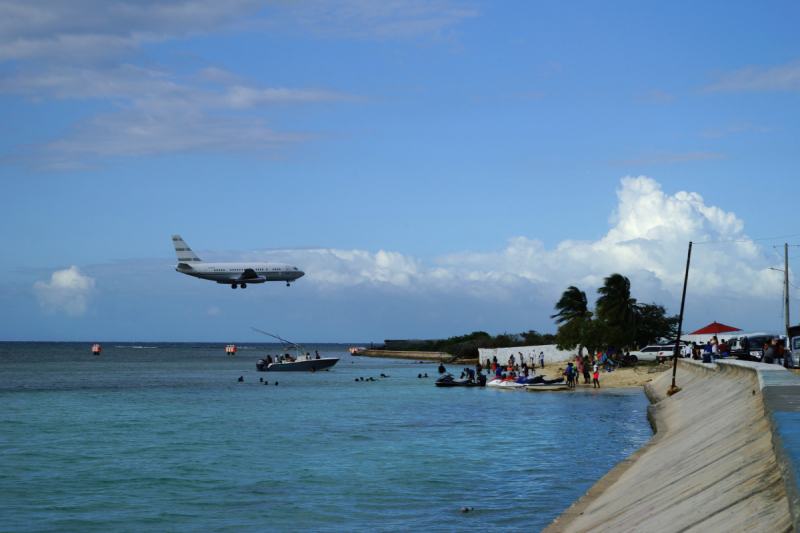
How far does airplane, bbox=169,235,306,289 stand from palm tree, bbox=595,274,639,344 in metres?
42.0

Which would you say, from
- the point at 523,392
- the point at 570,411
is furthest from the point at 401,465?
the point at 523,392

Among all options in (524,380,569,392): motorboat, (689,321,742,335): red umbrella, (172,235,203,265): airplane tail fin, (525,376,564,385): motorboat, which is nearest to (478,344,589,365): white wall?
(689,321,742,335): red umbrella

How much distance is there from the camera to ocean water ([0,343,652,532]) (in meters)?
16.4

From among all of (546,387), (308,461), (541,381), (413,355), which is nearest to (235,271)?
(541,381)

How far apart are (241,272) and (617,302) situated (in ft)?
163

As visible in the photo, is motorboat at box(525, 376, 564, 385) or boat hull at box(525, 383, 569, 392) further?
motorboat at box(525, 376, 564, 385)

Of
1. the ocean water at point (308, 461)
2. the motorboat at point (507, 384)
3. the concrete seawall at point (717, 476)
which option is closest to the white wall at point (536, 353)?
the motorboat at point (507, 384)

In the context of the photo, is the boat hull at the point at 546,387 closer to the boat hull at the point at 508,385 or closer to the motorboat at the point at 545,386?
the motorboat at the point at 545,386

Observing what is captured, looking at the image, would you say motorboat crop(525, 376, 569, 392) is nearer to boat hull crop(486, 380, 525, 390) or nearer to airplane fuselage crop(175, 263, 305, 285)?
boat hull crop(486, 380, 525, 390)

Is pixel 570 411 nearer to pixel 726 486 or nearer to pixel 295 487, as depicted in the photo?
pixel 295 487

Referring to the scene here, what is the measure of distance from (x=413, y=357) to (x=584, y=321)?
298ft

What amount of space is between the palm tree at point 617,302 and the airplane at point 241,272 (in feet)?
138

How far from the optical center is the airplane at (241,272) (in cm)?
9775

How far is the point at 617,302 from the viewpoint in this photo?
261 ft
